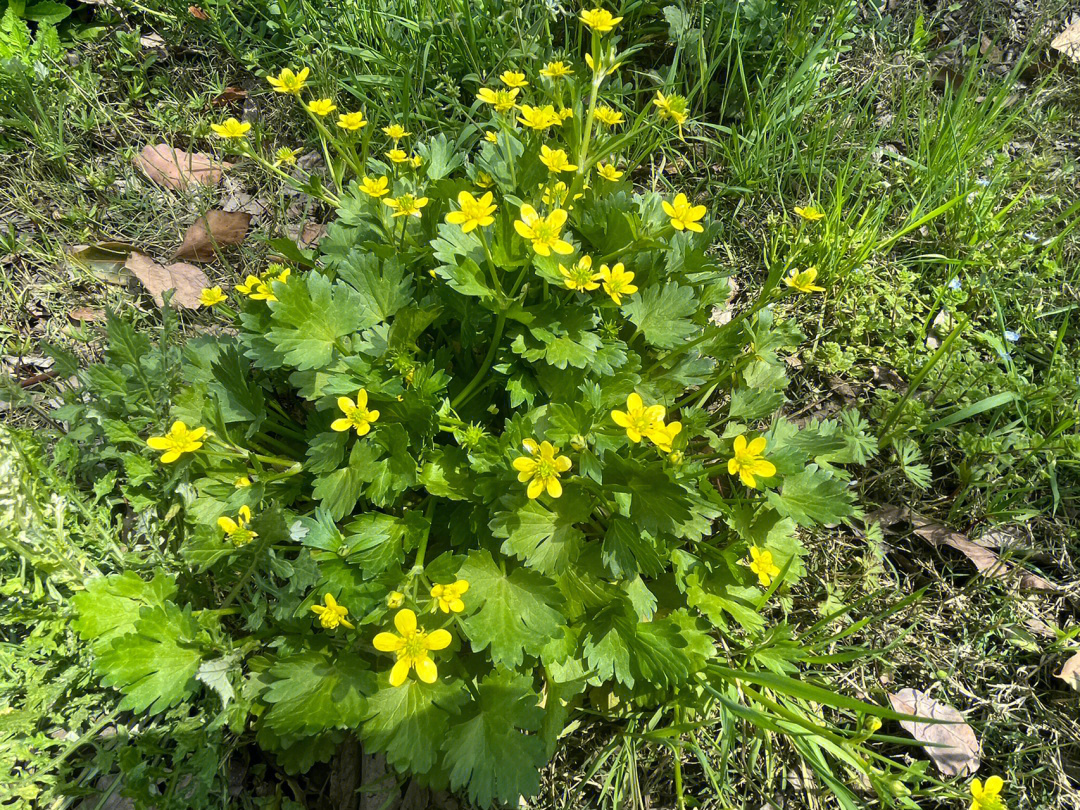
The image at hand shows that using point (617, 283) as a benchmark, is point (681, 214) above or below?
above

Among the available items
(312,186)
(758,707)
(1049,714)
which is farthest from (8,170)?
(1049,714)

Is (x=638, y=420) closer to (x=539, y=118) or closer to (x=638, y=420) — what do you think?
(x=638, y=420)

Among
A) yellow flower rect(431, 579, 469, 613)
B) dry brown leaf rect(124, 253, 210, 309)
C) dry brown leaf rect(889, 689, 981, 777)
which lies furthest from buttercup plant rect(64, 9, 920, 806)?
dry brown leaf rect(124, 253, 210, 309)

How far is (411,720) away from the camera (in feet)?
6.26

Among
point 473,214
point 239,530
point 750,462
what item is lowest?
point 239,530

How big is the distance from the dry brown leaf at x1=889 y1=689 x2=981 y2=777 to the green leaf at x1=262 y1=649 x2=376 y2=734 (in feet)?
5.86

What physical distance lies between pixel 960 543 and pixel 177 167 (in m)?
4.04

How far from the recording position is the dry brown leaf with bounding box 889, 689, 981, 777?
225cm

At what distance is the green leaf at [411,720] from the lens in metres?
1.85

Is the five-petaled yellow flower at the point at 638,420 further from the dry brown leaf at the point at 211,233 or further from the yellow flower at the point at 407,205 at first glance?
the dry brown leaf at the point at 211,233

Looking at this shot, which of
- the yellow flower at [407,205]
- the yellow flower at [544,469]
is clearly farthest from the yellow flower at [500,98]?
the yellow flower at [544,469]

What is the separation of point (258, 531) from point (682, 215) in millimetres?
1626

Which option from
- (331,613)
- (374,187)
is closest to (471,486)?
(331,613)

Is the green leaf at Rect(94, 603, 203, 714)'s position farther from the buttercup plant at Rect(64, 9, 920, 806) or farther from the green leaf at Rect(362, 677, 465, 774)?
the green leaf at Rect(362, 677, 465, 774)
